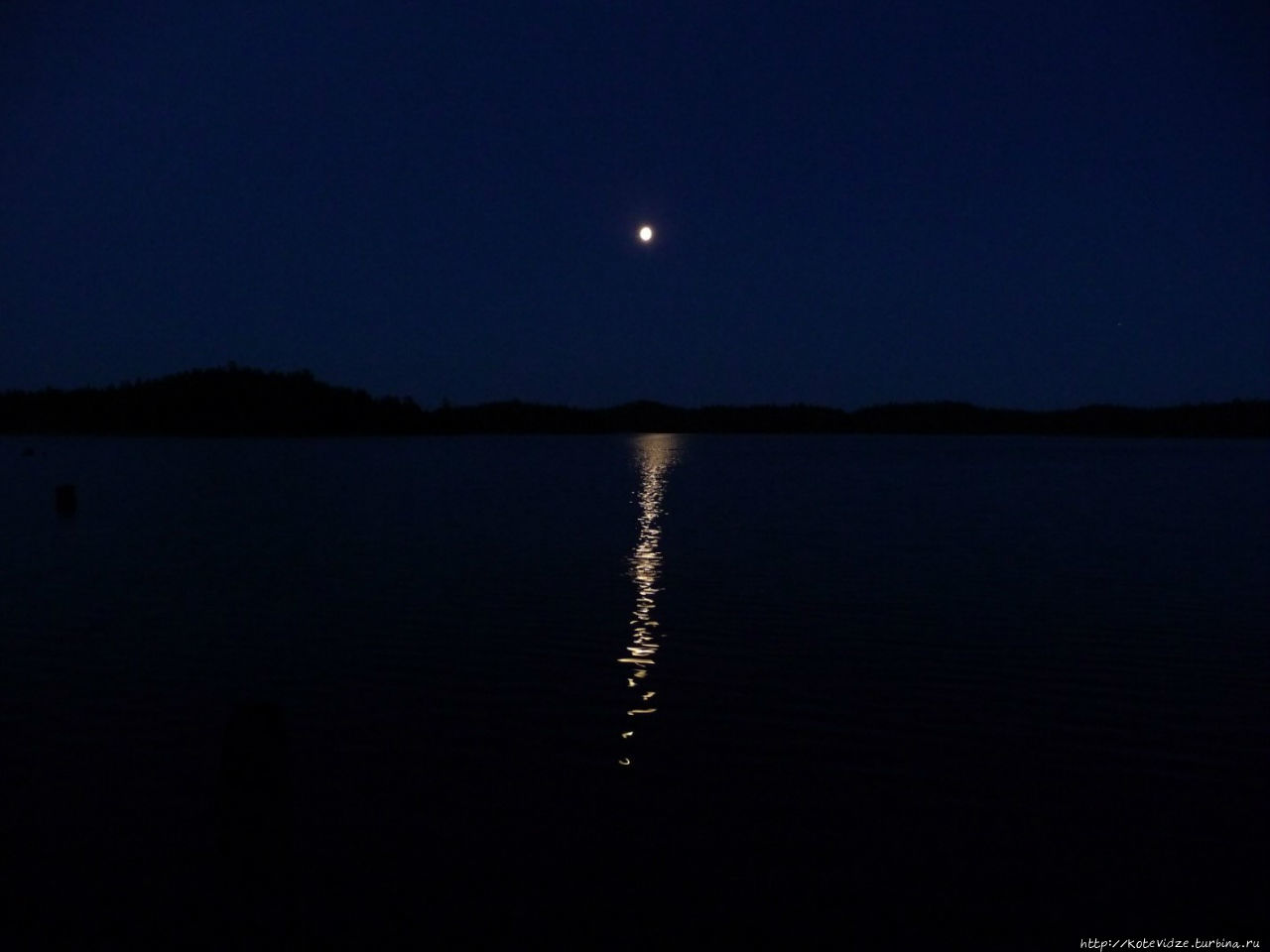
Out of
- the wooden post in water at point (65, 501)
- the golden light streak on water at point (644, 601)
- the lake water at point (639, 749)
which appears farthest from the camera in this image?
the wooden post in water at point (65, 501)

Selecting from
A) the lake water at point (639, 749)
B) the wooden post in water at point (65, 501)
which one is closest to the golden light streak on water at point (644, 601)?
the lake water at point (639, 749)

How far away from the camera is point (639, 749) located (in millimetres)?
18078

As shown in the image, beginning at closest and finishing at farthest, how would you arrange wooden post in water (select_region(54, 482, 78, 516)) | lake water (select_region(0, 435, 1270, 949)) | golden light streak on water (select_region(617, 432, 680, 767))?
lake water (select_region(0, 435, 1270, 949)) → golden light streak on water (select_region(617, 432, 680, 767)) → wooden post in water (select_region(54, 482, 78, 516))

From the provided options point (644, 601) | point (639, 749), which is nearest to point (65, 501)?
point (644, 601)

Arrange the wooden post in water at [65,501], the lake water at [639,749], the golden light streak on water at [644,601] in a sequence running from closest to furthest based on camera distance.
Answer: the lake water at [639,749] → the golden light streak on water at [644,601] → the wooden post in water at [65,501]

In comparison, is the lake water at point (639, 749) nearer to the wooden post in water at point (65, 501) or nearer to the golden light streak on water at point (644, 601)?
the golden light streak on water at point (644, 601)

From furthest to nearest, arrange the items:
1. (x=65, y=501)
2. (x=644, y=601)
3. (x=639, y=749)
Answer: (x=65, y=501)
(x=644, y=601)
(x=639, y=749)

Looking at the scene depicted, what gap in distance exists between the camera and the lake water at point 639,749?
12.2 metres

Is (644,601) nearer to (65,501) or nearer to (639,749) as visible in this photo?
(639,749)

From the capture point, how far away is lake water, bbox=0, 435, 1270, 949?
480 inches

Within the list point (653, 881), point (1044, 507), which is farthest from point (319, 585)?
point (1044, 507)

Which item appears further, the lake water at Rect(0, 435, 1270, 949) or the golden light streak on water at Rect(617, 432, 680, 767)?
the golden light streak on water at Rect(617, 432, 680, 767)

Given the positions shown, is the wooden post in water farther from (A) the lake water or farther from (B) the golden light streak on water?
(B) the golden light streak on water

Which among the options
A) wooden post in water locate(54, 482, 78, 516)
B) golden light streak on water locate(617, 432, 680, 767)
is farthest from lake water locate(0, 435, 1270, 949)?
wooden post in water locate(54, 482, 78, 516)
